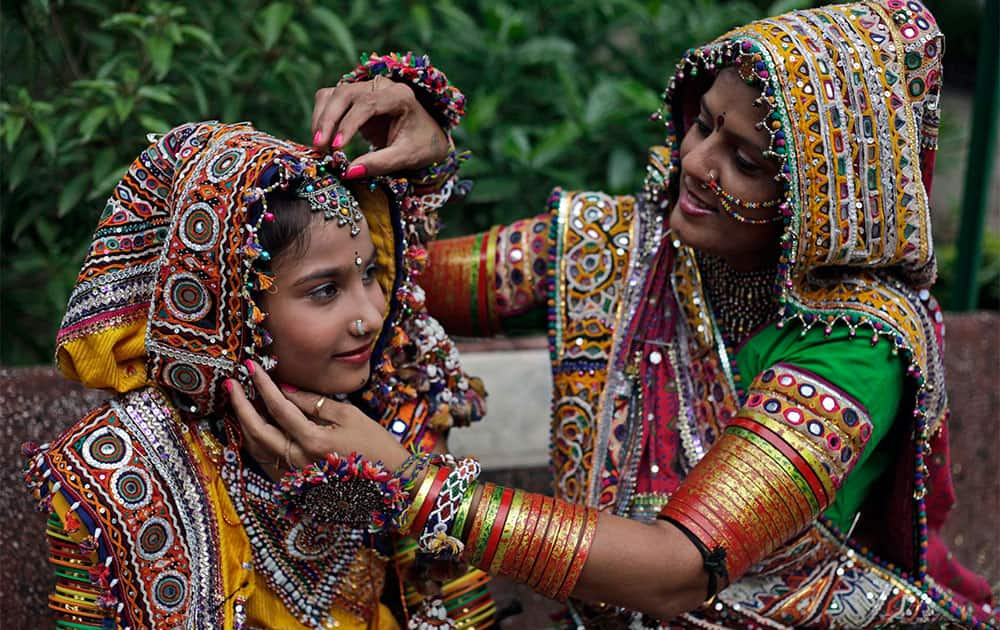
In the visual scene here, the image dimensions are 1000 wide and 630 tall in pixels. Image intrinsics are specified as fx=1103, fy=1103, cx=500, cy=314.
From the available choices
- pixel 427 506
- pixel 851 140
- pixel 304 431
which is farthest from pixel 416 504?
pixel 851 140

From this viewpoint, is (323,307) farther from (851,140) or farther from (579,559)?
(851,140)


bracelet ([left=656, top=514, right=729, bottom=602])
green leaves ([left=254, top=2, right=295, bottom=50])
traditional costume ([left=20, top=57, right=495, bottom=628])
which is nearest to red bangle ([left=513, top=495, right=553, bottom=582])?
bracelet ([left=656, top=514, right=729, bottom=602])

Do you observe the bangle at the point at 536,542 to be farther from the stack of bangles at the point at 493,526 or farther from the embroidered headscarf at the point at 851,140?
the embroidered headscarf at the point at 851,140

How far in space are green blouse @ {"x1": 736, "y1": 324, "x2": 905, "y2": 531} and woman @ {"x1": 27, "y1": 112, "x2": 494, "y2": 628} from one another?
2.74ft

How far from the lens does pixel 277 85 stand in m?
3.50

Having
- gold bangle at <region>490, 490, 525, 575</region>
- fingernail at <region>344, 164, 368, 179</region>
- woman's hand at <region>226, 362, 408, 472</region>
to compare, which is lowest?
gold bangle at <region>490, 490, 525, 575</region>

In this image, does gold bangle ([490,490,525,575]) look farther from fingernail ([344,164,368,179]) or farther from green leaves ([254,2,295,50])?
green leaves ([254,2,295,50])

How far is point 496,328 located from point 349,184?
778 millimetres

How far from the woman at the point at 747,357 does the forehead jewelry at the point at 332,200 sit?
115 mm

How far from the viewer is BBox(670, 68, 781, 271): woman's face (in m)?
2.26

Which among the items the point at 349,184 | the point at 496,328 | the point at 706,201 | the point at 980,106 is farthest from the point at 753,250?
the point at 980,106

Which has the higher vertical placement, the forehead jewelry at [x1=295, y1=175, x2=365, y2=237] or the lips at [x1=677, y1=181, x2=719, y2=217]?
the forehead jewelry at [x1=295, y1=175, x2=365, y2=237]

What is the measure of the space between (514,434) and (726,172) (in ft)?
4.67

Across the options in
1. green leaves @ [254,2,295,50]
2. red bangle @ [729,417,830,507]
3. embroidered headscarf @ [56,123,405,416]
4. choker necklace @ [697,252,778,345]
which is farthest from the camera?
green leaves @ [254,2,295,50]
